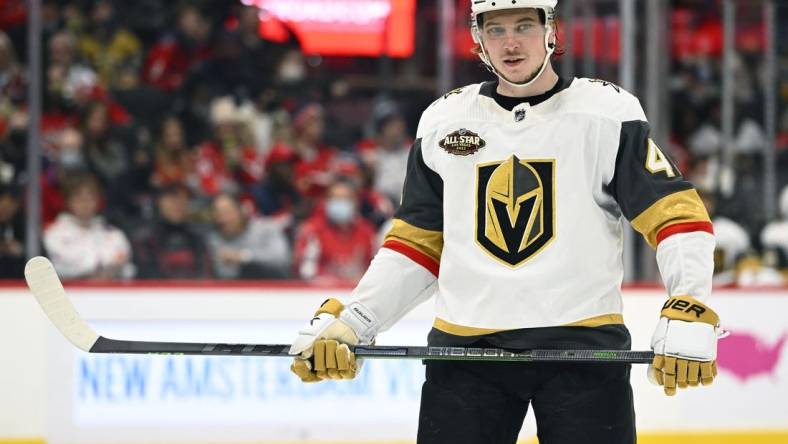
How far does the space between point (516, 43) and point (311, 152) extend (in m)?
4.67

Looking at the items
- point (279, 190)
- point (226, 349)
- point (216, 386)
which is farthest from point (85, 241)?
point (226, 349)

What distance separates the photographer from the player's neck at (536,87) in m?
2.33

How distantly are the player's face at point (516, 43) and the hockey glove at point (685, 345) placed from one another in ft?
1.63

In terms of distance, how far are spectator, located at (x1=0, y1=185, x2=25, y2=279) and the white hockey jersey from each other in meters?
3.06

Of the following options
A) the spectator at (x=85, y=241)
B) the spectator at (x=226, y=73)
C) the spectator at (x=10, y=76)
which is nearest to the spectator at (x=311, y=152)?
the spectator at (x=226, y=73)

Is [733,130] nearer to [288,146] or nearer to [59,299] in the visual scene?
[288,146]

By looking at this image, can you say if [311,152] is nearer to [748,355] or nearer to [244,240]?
[244,240]

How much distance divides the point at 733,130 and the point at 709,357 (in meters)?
5.15

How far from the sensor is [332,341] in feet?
7.66

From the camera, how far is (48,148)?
6.24 meters

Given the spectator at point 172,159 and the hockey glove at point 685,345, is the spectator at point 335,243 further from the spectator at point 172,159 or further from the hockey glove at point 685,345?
the hockey glove at point 685,345

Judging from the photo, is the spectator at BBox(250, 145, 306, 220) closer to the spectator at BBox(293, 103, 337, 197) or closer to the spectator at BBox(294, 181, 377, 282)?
the spectator at BBox(293, 103, 337, 197)

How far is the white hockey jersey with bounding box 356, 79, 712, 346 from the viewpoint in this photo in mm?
2232

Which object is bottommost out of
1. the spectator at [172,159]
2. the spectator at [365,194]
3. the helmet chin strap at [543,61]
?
the spectator at [365,194]
